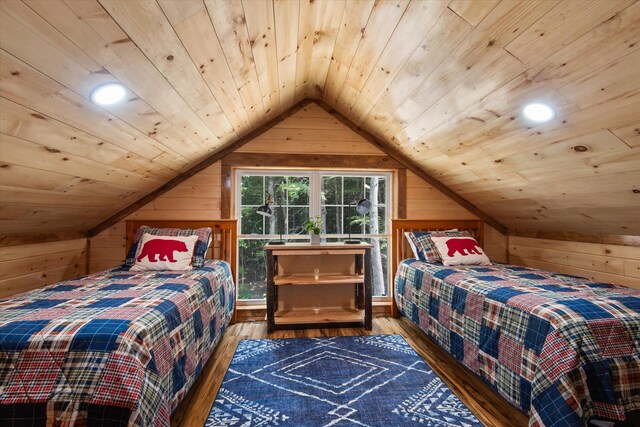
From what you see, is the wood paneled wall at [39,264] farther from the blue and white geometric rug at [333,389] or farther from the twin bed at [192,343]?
the blue and white geometric rug at [333,389]

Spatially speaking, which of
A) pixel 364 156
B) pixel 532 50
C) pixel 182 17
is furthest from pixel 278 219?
pixel 532 50

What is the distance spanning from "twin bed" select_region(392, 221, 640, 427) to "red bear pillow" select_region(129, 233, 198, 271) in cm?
203

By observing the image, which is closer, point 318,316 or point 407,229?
point 318,316

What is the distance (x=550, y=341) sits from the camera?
4.64 ft

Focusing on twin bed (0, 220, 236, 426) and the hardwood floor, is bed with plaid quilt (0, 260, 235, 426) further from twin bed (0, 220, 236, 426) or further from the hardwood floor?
the hardwood floor

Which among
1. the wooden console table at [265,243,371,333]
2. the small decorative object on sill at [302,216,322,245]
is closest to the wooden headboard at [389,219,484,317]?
the wooden console table at [265,243,371,333]

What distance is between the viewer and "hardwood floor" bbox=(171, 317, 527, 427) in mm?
1729

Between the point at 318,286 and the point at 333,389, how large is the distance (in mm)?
1374

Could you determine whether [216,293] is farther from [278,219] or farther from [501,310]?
[501,310]

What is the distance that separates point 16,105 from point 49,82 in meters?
0.16

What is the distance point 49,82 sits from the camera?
3.91ft

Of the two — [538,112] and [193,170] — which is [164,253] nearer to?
[193,170]

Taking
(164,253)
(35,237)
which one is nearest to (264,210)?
(164,253)

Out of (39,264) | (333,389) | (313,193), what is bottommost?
(333,389)
